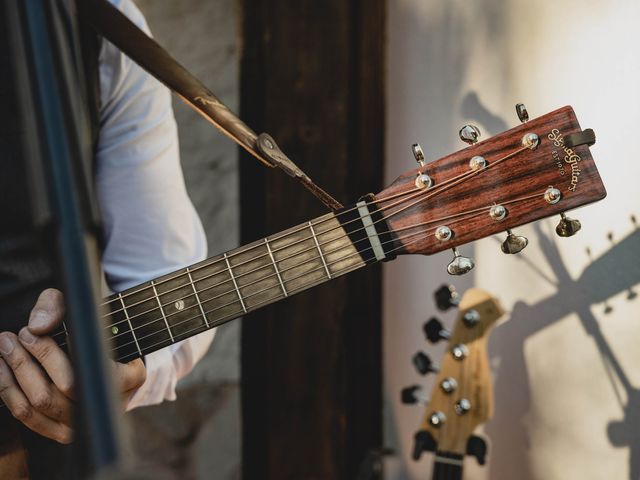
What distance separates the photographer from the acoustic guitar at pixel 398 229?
75 cm

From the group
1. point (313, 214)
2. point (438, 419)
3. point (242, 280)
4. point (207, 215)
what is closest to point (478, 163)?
point (242, 280)

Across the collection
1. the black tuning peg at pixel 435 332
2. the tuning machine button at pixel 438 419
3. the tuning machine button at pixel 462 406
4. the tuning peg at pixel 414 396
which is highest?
the black tuning peg at pixel 435 332

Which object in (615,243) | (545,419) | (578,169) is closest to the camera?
(578,169)

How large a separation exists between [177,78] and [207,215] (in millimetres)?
534

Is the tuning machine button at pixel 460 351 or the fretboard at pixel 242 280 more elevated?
the fretboard at pixel 242 280

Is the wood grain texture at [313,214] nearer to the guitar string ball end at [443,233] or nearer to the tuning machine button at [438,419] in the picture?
the tuning machine button at [438,419]

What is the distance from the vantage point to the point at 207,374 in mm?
1401

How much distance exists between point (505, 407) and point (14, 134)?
2.55 feet

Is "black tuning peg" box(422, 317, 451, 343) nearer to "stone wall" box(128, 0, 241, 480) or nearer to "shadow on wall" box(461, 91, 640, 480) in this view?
"shadow on wall" box(461, 91, 640, 480)

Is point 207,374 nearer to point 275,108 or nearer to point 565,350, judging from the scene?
point 275,108

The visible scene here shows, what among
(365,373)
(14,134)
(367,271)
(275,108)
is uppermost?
(275,108)

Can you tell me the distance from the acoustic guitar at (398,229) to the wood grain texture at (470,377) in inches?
13.8

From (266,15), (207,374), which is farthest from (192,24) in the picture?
(207,374)

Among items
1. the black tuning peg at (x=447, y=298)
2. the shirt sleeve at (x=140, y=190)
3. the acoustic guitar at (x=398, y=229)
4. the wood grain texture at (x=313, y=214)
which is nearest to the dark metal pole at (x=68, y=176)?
the acoustic guitar at (x=398, y=229)
